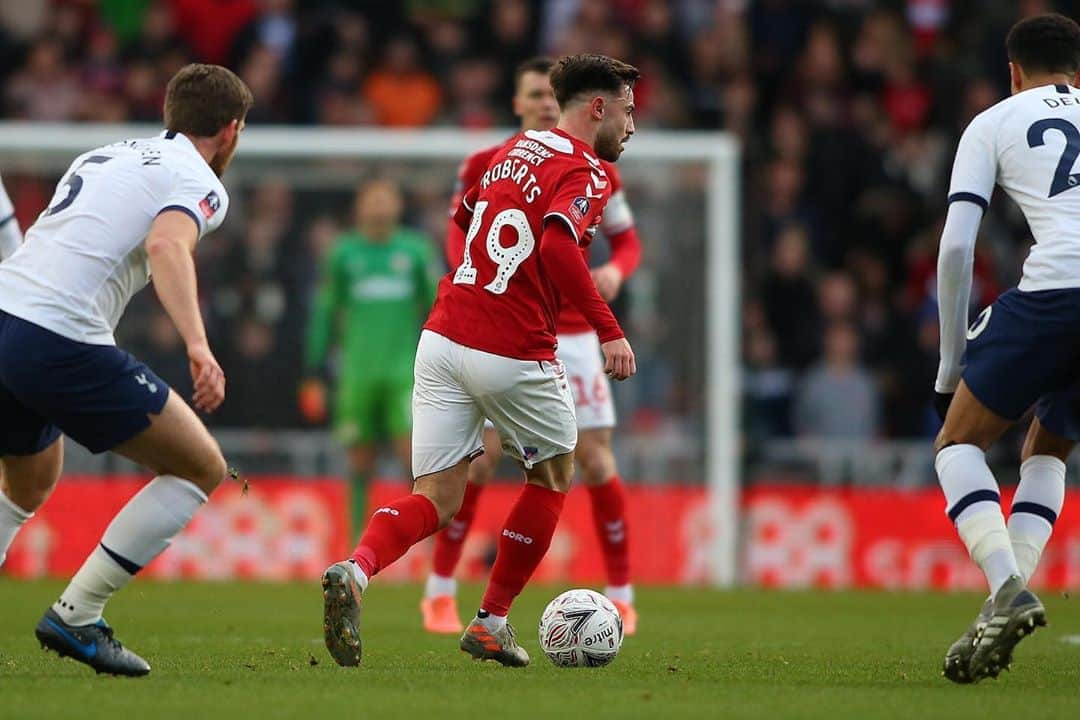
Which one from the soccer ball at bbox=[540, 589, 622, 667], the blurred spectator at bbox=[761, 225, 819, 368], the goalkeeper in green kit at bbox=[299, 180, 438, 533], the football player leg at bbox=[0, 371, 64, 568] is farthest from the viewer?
the blurred spectator at bbox=[761, 225, 819, 368]

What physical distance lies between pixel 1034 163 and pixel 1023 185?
0.10 m

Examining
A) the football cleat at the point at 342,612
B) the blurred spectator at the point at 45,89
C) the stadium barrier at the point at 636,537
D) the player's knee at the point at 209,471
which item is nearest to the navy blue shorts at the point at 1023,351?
the football cleat at the point at 342,612

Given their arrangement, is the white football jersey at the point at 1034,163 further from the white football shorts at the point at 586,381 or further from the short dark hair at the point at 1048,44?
the white football shorts at the point at 586,381

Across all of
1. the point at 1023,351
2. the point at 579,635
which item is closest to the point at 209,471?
the point at 579,635

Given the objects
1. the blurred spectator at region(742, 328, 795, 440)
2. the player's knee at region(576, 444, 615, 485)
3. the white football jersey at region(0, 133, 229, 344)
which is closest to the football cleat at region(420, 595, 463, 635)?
the player's knee at region(576, 444, 615, 485)

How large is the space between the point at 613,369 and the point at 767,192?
394 inches

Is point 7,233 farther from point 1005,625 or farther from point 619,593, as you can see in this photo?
point 1005,625

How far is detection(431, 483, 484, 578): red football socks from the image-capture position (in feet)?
28.8

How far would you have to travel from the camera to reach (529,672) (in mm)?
6562

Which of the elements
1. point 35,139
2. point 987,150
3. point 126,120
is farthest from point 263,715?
point 126,120

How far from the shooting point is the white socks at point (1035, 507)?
652 cm

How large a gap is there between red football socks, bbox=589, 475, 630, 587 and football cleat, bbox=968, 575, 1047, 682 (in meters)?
3.17

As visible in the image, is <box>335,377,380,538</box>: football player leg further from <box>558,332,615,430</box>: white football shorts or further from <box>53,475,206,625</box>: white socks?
<box>53,475,206,625</box>: white socks

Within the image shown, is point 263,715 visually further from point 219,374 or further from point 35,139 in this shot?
point 35,139
